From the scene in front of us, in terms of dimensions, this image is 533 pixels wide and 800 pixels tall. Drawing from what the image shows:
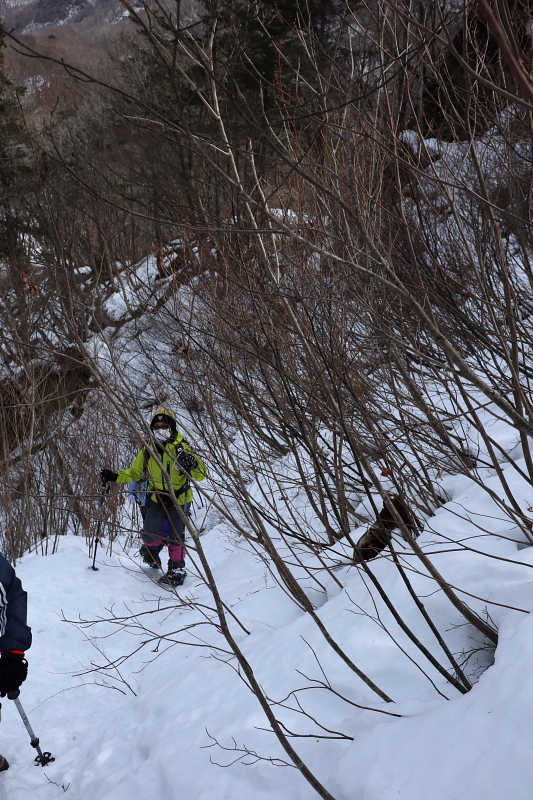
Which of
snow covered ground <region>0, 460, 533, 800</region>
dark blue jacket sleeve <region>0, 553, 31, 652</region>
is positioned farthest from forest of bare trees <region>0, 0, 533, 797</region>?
dark blue jacket sleeve <region>0, 553, 31, 652</region>

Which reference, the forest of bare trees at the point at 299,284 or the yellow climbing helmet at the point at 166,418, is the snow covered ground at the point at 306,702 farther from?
the yellow climbing helmet at the point at 166,418

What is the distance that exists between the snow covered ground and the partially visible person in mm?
740

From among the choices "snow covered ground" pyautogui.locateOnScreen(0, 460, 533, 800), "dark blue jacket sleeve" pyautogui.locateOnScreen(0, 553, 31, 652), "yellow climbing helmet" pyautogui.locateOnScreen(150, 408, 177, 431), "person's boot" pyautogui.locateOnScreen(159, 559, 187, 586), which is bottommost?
"snow covered ground" pyautogui.locateOnScreen(0, 460, 533, 800)

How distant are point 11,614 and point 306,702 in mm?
1536

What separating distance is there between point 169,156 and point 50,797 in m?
12.8

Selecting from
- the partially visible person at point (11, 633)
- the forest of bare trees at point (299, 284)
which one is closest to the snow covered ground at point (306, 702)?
the forest of bare trees at point (299, 284)

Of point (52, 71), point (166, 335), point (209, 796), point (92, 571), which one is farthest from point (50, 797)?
point (52, 71)

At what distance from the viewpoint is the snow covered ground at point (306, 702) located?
1.80 m

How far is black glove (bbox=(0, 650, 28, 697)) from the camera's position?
2.64m

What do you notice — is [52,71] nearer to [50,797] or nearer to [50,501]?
[50,501]

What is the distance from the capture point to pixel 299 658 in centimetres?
303

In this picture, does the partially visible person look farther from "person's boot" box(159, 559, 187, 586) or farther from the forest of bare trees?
"person's boot" box(159, 559, 187, 586)

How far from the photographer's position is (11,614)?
272 centimetres

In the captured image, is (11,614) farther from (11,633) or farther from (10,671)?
(10,671)
